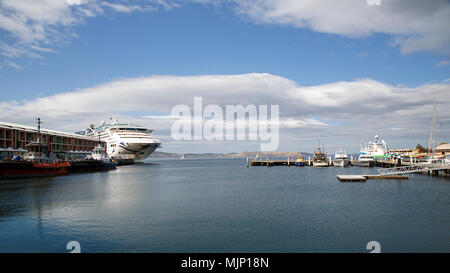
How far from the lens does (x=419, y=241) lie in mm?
16328

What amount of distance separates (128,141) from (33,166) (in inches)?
2273

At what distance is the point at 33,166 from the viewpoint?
187 ft

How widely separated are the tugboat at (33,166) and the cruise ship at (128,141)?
42366mm

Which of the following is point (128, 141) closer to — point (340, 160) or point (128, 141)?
point (128, 141)

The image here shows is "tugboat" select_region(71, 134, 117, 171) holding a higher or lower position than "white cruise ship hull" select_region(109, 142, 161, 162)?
lower

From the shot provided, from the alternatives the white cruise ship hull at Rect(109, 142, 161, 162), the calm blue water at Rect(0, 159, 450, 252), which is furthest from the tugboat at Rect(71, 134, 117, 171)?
the calm blue water at Rect(0, 159, 450, 252)

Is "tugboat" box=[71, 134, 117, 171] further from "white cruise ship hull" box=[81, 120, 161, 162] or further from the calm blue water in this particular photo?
the calm blue water

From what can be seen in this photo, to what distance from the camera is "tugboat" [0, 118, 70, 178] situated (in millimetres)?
53225

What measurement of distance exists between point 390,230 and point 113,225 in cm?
1724

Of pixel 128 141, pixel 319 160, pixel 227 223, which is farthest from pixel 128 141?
pixel 227 223

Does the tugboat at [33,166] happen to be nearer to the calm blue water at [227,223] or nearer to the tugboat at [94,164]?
the tugboat at [94,164]

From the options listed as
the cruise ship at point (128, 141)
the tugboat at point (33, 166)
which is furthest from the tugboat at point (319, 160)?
the tugboat at point (33, 166)

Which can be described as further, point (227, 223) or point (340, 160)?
point (340, 160)

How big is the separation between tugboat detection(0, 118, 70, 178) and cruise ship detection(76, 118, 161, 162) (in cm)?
4237
